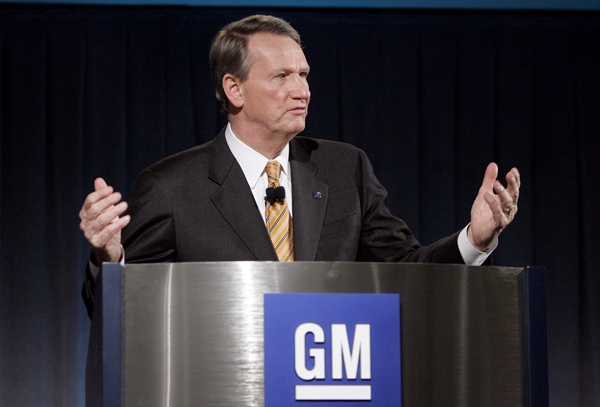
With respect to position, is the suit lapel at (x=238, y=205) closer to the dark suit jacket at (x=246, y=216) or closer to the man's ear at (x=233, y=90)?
the dark suit jacket at (x=246, y=216)

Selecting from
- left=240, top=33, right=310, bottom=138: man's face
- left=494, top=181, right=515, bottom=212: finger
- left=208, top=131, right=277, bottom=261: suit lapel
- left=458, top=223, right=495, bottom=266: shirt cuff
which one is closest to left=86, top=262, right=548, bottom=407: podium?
left=494, top=181, right=515, bottom=212: finger

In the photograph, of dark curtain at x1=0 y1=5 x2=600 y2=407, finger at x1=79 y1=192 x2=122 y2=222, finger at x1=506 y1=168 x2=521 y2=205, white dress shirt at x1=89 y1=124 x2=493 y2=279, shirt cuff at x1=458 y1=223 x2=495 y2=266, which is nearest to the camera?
finger at x1=79 y1=192 x2=122 y2=222

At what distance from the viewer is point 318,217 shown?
1922 mm

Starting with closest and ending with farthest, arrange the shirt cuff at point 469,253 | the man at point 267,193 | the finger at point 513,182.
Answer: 1. the finger at point 513,182
2. the shirt cuff at point 469,253
3. the man at point 267,193

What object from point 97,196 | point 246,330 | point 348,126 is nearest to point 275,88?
point 97,196

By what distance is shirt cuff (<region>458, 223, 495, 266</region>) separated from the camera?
174cm

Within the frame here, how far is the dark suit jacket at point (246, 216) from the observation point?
1850 millimetres

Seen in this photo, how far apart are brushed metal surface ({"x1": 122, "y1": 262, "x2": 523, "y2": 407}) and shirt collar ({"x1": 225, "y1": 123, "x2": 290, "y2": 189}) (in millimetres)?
804

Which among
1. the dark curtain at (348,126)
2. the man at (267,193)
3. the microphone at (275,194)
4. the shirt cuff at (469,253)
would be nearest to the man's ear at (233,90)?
the man at (267,193)

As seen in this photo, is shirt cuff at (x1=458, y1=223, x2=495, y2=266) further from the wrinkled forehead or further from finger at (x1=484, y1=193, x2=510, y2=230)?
the wrinkled forehead

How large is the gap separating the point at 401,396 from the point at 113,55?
3558 mm

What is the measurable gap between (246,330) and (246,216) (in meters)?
0.70

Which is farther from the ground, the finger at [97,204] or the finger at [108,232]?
the finger at [97,204]

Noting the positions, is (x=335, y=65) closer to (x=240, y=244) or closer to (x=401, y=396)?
(x=240, y=244)
